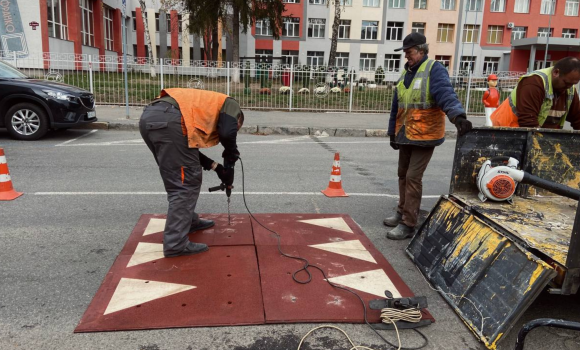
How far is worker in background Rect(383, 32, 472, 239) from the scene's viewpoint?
14.5 ft

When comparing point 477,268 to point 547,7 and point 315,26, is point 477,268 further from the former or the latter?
point 547,7

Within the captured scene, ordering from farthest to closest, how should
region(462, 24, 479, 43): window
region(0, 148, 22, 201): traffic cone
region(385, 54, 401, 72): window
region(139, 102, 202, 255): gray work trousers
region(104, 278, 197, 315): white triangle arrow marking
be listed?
region(462, 24, 479, 43): window < region(385, 54, 401, 72): window < region(0, 148, 22, 201): traffic cone < region(139, 102, 202, 255): gray work trousers < region(104, 278, 197, 315): white triangle arrow marking

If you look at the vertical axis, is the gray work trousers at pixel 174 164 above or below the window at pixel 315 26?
below

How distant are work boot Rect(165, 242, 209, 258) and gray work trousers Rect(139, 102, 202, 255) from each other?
1.5 inches

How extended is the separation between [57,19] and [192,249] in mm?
26224

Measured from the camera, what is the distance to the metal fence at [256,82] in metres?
16.5

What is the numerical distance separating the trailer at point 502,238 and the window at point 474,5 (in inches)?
1939

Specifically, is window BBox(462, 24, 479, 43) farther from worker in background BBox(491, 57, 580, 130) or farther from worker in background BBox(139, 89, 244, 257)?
worker in background BBox(139, 89, 244, 257)

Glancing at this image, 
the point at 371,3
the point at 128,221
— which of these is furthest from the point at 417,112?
the point at 371,3

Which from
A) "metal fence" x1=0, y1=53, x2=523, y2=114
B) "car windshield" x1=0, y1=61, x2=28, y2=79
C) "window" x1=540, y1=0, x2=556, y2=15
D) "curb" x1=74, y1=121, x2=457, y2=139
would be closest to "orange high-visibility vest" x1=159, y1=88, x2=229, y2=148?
"car windshield" x1=0, y1=61, x2=28, y2=79

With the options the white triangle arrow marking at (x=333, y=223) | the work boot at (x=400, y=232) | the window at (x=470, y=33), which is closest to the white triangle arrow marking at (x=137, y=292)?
the white triangle arrow marking at (x=333, y=223)

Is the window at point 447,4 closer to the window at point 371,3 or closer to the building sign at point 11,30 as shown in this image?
the window at point 371,3

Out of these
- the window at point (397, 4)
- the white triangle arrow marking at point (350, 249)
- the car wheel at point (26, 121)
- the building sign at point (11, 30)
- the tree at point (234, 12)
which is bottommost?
the white triangle arrow marking at point (350, 249)

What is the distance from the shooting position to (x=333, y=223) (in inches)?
202
